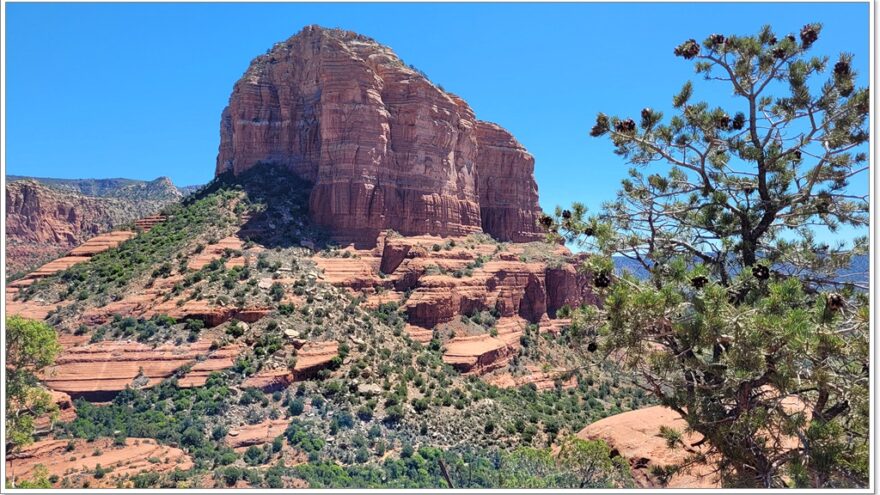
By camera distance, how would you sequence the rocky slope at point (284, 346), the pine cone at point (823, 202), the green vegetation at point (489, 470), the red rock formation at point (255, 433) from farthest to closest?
the rocky slope at point (284, 346)
the red rock formation at point (255, 433)
the green vegetation at point (489, 470)
the pine cone at point (823, 202)

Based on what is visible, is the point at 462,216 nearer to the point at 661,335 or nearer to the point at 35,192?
the point at 661,335

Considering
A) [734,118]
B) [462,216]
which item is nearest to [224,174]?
[462,216]

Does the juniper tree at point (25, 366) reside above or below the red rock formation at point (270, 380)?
above

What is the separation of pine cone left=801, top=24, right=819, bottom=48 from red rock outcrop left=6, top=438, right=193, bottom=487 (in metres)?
24.4

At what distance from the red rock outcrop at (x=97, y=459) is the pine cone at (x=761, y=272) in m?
22.5

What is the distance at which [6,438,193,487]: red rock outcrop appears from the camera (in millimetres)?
20391

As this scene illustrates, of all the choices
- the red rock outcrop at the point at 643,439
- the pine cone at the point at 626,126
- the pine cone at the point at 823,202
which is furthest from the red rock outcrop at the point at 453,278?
the pine cone at the point at 823,202

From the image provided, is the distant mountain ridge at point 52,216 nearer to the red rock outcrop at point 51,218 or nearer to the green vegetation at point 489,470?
the red rock outcrop at point 51,218

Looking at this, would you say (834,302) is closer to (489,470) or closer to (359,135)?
(489,470)

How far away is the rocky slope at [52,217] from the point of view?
81625mm

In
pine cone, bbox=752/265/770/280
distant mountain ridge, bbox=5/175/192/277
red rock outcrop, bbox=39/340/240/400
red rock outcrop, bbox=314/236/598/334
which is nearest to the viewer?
pine cone, bbox=752/265/770/280

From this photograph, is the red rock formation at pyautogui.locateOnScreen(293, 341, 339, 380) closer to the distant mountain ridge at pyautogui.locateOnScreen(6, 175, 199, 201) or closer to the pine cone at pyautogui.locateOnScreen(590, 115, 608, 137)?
the pine cone at pyautogui.locateOnScreen(590, 115, 608, 137)

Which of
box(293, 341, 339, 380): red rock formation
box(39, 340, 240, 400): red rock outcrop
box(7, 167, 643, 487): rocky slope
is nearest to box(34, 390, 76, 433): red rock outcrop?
box(7, 167, 643, 487): rocky slope

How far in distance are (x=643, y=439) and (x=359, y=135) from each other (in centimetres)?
4033
